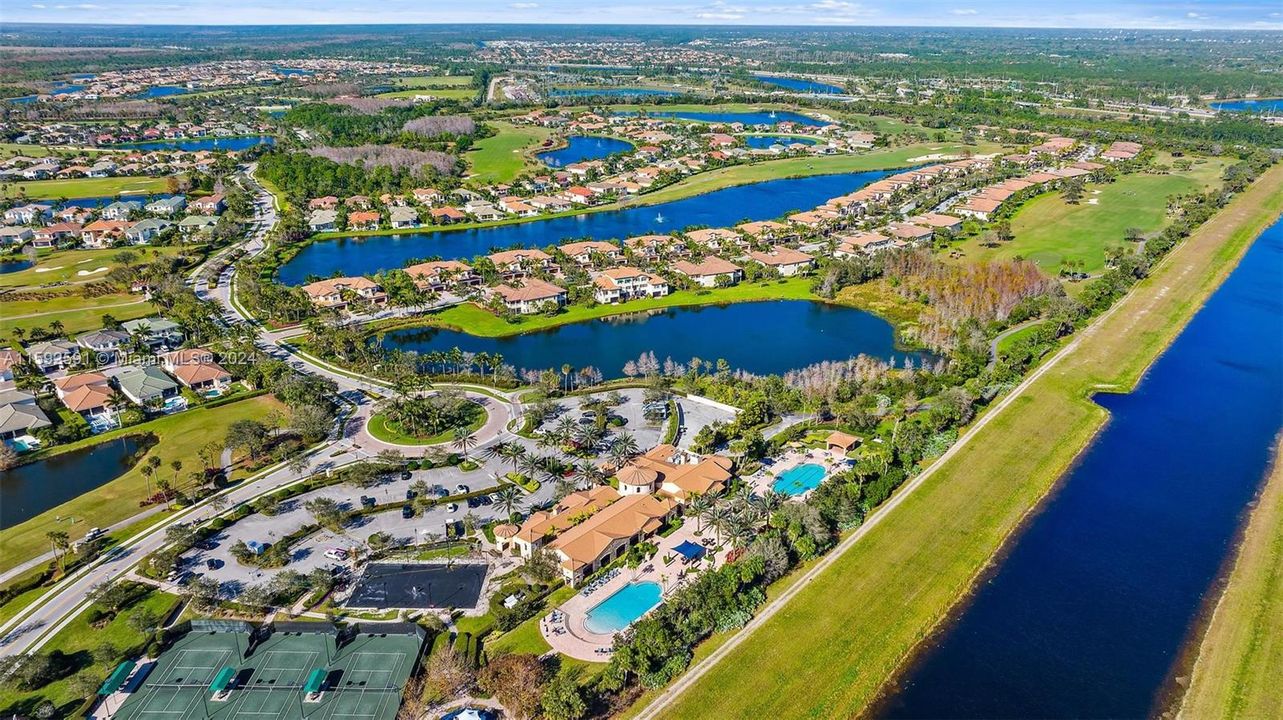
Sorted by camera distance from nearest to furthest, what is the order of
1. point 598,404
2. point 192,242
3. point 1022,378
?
point 598,404 < point 1022,378 < point 192,242

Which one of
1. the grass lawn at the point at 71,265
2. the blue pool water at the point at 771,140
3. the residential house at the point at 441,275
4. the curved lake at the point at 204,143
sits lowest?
the grass lawn at the point at 71,265

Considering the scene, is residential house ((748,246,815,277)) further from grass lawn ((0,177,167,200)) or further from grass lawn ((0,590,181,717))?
grass lawn ((0,177,167,200))

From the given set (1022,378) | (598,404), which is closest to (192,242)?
(598,404)

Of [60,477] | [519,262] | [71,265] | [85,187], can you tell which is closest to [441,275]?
[519,262]

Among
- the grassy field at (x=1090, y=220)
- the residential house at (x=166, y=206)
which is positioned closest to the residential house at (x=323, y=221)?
the residential house at (x=166, y=206)

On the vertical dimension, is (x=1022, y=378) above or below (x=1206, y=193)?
below

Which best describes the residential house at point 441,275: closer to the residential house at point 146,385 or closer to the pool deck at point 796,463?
the residential house at point 146,385

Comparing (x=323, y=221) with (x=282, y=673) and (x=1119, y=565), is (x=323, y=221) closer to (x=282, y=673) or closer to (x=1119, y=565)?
(x=282, y=673)

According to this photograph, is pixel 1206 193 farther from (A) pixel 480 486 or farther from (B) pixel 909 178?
(A) pixel 480 486
